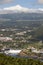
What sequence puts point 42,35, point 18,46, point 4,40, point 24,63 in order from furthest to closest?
point 42,35, point 4,40, point 18,46, point 24,63

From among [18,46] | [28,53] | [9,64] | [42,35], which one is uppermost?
[42,35]

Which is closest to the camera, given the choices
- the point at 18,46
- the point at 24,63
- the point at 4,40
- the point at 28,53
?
the point at 24,63

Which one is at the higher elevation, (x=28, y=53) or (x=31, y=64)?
(x=28, y=53)

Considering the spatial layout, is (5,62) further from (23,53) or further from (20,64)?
(23,53)

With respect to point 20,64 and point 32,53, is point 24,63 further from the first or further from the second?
point 32,53

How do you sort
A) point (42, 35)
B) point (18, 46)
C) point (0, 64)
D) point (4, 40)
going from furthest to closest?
1. point (42, 35)
2. point (4, 40)
3. point (18, 46)
4. point (0, 64)

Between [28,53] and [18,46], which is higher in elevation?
[18,46]

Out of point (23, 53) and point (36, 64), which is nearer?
point (36, 64)

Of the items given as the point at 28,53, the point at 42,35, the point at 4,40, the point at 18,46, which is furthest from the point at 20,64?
the point at 42,35

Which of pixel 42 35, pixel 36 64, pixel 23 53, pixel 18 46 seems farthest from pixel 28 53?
pixel 42 35
